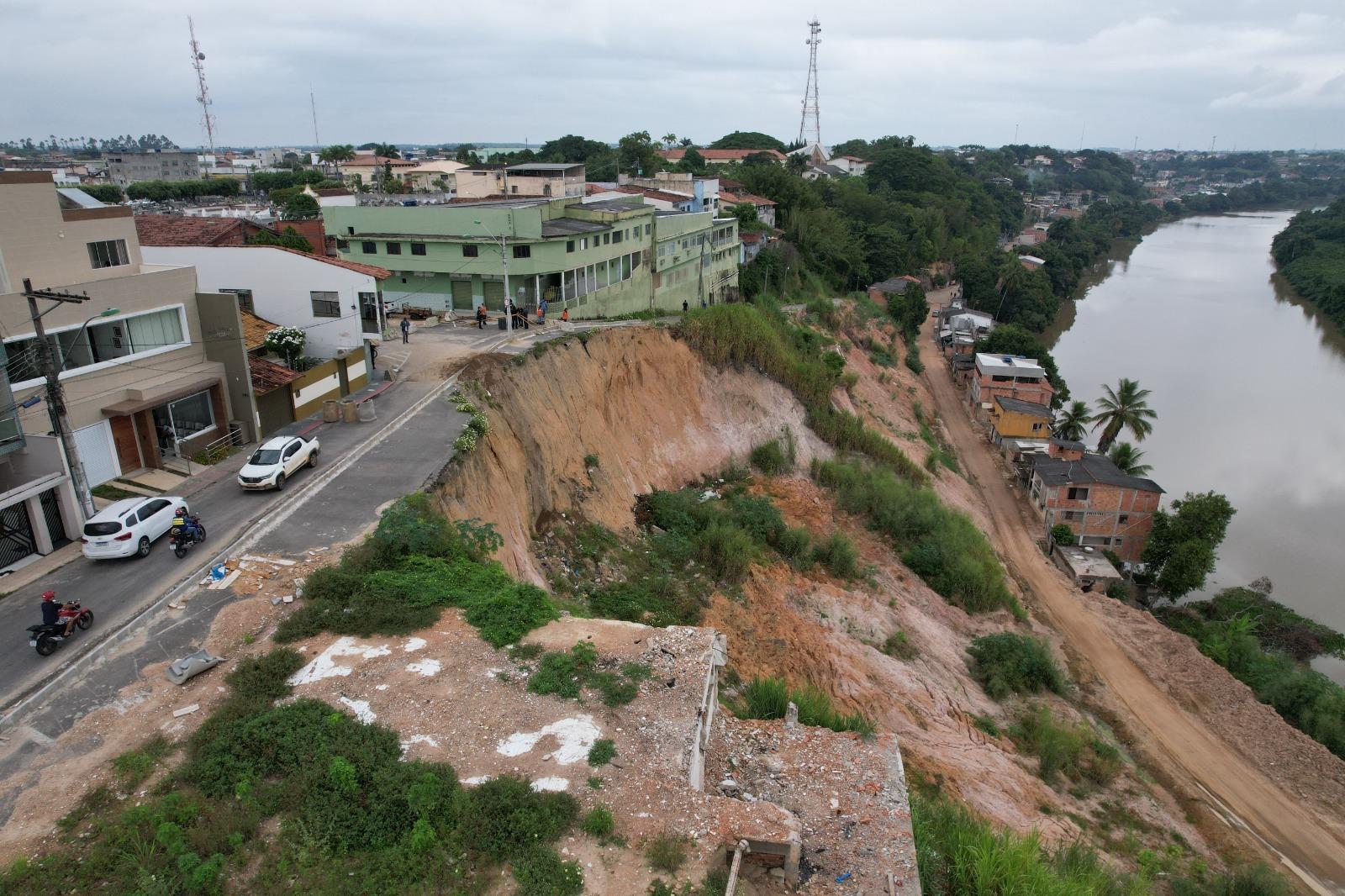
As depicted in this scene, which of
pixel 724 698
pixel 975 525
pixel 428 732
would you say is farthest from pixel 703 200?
pixel 428 732

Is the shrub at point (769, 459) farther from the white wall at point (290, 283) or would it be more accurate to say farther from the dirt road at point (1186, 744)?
the white wall at point (290, 283)

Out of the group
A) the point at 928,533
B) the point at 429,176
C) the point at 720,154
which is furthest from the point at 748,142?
the point at 928,533

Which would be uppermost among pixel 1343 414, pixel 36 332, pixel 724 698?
pixel 36 332

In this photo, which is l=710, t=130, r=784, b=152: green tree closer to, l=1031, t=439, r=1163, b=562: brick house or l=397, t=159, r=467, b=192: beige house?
l=397, t=159, r=467, b=192: beige house

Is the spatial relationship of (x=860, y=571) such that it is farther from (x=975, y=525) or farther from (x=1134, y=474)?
(x=1134, y=474)

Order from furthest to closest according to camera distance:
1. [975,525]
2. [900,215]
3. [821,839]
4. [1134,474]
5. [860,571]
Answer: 1. [900,215]
2. [1134,474]
3. [975,525]
4. [860,571]
5. [821,839]

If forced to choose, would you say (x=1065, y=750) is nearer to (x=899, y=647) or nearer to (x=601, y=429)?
(x=899, y=647)

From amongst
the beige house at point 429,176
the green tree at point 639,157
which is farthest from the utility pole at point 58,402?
the green tree at point 639,157

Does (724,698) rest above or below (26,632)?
below
